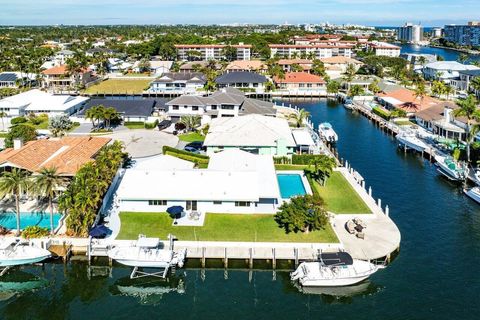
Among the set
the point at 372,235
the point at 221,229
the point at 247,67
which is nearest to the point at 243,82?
the point at 247,67

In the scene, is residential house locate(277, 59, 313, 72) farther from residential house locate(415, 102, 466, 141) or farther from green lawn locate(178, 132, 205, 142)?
green lawn locate(178, 132, 205, 142)

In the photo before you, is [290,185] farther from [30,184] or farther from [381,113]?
[381,113]

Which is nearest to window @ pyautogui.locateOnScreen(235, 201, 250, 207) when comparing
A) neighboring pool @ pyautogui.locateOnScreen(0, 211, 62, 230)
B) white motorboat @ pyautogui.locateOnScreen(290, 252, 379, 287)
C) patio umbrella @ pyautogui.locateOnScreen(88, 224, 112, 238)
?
white motorboat @ pyautogui.locateOnScreen(290, 252, 379, 287)

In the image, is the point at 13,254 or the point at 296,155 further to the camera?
the point at 296,155

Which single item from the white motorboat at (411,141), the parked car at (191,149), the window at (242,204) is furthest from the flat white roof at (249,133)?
the window at (242,204)

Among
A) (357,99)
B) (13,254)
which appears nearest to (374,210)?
(13,254)

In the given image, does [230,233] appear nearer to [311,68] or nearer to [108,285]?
[108,285]

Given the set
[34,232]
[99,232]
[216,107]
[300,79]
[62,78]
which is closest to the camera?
[99,232]
